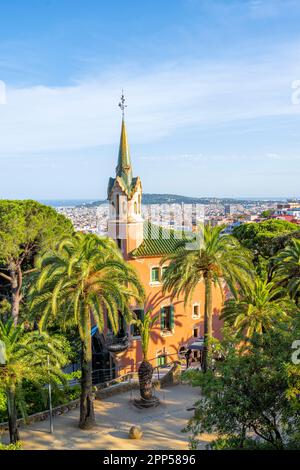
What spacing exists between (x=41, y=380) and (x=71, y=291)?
3.98m

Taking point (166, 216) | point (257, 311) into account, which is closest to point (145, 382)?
point (257, 311)

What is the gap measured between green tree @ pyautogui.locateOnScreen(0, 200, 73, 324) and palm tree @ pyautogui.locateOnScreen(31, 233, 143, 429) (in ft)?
40.0

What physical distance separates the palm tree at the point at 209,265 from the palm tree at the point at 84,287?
14.0 feet

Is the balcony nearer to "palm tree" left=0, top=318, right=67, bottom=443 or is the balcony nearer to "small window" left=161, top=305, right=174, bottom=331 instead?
"small window" left=161, top=305, right=174, bottom=331

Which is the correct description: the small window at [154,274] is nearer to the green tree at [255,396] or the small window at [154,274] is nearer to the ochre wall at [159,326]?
the ochre wall at [159,326]

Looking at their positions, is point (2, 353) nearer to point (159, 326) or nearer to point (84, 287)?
point (84, 287)

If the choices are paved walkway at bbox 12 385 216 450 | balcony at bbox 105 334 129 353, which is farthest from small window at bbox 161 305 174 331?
paved walkway at bbox 12 385 216 450

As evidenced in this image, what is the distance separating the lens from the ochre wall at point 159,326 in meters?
30.5

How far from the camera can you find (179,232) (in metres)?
34.9

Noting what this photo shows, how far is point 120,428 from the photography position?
816 inches

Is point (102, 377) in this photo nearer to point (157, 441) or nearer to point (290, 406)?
point (157, 441)

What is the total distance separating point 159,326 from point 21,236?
12.3m

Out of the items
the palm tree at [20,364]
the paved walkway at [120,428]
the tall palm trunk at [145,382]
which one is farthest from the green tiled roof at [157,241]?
the palm tree at [20,364]

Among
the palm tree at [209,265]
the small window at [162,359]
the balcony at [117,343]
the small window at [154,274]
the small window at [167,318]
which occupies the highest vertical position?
the palm tree at [209,265]
